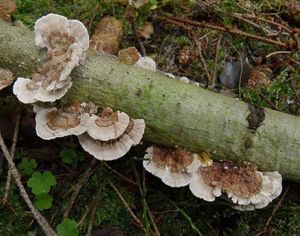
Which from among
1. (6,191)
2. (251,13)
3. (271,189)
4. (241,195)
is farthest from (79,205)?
(251,13)

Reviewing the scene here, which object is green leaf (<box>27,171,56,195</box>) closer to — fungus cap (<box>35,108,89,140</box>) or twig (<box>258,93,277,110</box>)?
A: fungus cap (<box>35,108,89,140</box>)

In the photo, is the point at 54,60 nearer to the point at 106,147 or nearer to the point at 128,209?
the point at 106,147

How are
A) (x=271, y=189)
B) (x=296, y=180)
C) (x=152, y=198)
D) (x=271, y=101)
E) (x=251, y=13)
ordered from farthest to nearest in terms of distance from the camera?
(x=251, y=13) → (x=271, y=101) → (x=152, y=198) → (x=296, y=180) → (x=271, y=189)

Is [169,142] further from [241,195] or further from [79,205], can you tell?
[79,205]

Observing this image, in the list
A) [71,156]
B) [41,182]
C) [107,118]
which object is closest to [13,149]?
[41,182]

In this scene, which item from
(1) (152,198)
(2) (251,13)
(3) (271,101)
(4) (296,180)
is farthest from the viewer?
(2) (251,13)

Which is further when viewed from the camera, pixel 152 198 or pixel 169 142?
pixel 152 198

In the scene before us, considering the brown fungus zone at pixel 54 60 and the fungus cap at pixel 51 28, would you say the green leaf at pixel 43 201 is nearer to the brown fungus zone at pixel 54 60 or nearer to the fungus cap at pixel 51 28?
the brown fungus zone at pixel 54 60

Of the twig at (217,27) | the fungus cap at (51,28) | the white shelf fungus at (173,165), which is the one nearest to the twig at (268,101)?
the twig at (217,27)
